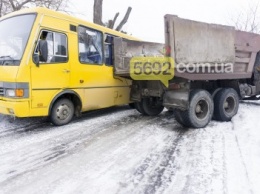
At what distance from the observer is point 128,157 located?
4.24 meters

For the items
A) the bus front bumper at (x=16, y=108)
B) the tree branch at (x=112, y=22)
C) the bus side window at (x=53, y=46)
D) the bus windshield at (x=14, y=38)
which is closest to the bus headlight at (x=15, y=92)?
the bus front bumper at (x=16, y=108)

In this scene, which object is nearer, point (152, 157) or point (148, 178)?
point (148, 178)

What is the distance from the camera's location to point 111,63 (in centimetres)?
736

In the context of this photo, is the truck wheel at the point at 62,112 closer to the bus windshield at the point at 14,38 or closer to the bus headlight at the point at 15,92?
the bus headlight at the point at 15,92

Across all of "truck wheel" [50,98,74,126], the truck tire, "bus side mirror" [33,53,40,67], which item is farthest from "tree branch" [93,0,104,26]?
the truck tire

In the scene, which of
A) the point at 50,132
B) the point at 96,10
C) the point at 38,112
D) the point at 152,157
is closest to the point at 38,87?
the point at 38,112

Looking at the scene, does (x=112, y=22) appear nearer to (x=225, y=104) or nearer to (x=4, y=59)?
(x=225, y=104)

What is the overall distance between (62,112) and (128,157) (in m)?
2.47

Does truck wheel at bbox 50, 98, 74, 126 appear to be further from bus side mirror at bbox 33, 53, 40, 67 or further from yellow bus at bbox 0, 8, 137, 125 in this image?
bus side mirror at bbox 33, 53, 40, 67

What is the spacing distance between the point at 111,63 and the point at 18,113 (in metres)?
3.03

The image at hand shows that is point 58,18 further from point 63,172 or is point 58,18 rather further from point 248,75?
point 248,75

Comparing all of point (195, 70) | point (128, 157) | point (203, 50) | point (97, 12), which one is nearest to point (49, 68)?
point (128, 157)

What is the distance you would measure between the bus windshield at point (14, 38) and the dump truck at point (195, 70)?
258 cm

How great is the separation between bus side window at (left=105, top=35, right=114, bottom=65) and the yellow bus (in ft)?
0.15
